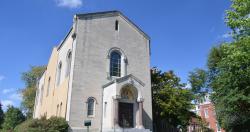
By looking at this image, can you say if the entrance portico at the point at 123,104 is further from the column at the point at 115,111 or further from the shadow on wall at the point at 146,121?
the shadow on wall at the point at 146,121

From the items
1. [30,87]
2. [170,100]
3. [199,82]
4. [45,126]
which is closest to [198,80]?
[199,82]

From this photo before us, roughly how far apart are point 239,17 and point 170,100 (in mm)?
11842


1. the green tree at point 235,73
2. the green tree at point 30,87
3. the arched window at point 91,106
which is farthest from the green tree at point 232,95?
the green tree at point 30,87

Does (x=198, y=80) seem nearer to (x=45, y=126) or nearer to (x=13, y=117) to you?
(x=45, y=126)

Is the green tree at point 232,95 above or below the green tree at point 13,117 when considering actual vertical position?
above

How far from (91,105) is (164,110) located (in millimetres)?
8144

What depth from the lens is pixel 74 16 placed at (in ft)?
81.0

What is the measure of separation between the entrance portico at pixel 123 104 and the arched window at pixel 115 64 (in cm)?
227

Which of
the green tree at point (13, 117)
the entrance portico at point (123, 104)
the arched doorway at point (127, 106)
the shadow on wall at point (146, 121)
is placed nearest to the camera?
the entrance portico at point (123, 104)

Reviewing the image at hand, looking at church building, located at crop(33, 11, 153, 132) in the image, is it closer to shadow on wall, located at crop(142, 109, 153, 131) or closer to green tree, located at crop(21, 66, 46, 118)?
shadow on wall, located at crop(142, 109, 153, 131)

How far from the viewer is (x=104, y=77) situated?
2372 cm

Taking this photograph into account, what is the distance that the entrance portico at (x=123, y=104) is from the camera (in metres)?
20.8

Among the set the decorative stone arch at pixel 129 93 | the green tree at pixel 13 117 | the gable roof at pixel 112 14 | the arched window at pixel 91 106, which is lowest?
the green tree at pixel 13 117

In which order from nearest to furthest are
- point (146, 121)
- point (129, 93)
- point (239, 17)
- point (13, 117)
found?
point (239, 17) → point (129, 93) → point (146, 121) → point (13, 117)
